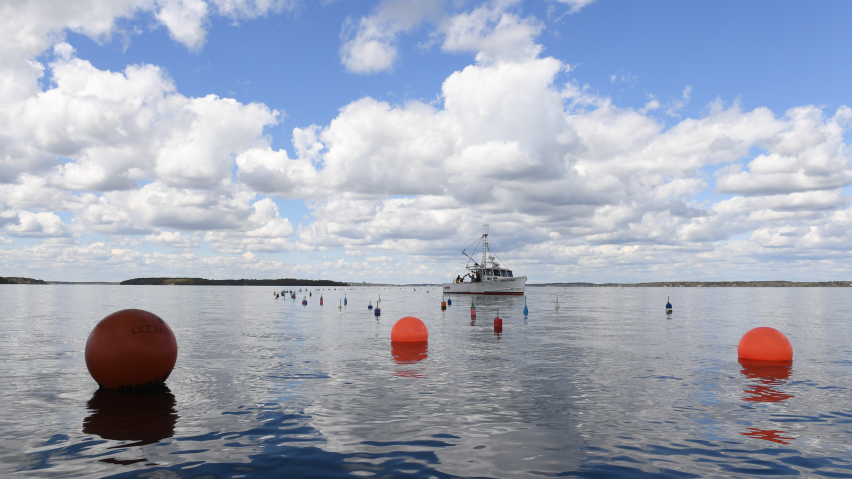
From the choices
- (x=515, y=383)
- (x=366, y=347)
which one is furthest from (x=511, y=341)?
(x=515, y=383)

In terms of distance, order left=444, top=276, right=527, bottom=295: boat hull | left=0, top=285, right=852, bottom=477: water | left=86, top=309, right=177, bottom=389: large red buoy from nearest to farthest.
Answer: left=0, top=285, right=852, bottom=477: water < left=86, top=309, right=177, bottom=389: large red buoy < left=444, top=276, right=527, bottom=295: boat hull

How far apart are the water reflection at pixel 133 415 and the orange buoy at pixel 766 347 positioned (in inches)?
811

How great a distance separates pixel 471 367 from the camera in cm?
1930

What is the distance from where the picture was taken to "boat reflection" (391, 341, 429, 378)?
17.9 metres

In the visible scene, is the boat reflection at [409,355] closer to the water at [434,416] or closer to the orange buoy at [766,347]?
the water at [434,416]

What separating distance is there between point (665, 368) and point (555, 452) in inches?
479

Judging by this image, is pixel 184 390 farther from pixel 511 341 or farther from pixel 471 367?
pixel 511 341

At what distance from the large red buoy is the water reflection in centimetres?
44

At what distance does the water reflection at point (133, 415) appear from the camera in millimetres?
10312

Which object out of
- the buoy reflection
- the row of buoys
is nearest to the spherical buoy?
the row of buoys

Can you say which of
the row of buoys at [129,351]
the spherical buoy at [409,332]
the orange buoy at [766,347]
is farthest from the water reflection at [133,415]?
the orange buoy at [766,347]

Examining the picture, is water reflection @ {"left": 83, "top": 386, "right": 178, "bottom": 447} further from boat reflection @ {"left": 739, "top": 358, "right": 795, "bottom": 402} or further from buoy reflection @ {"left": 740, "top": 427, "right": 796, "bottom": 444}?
boat reflection @ {"left": 739, "top": 358, "right": 795, "bottom": 402}

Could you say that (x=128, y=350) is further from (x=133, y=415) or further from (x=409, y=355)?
(x=409, y=355)

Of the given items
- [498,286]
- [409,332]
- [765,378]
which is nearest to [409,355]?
[409,332]
